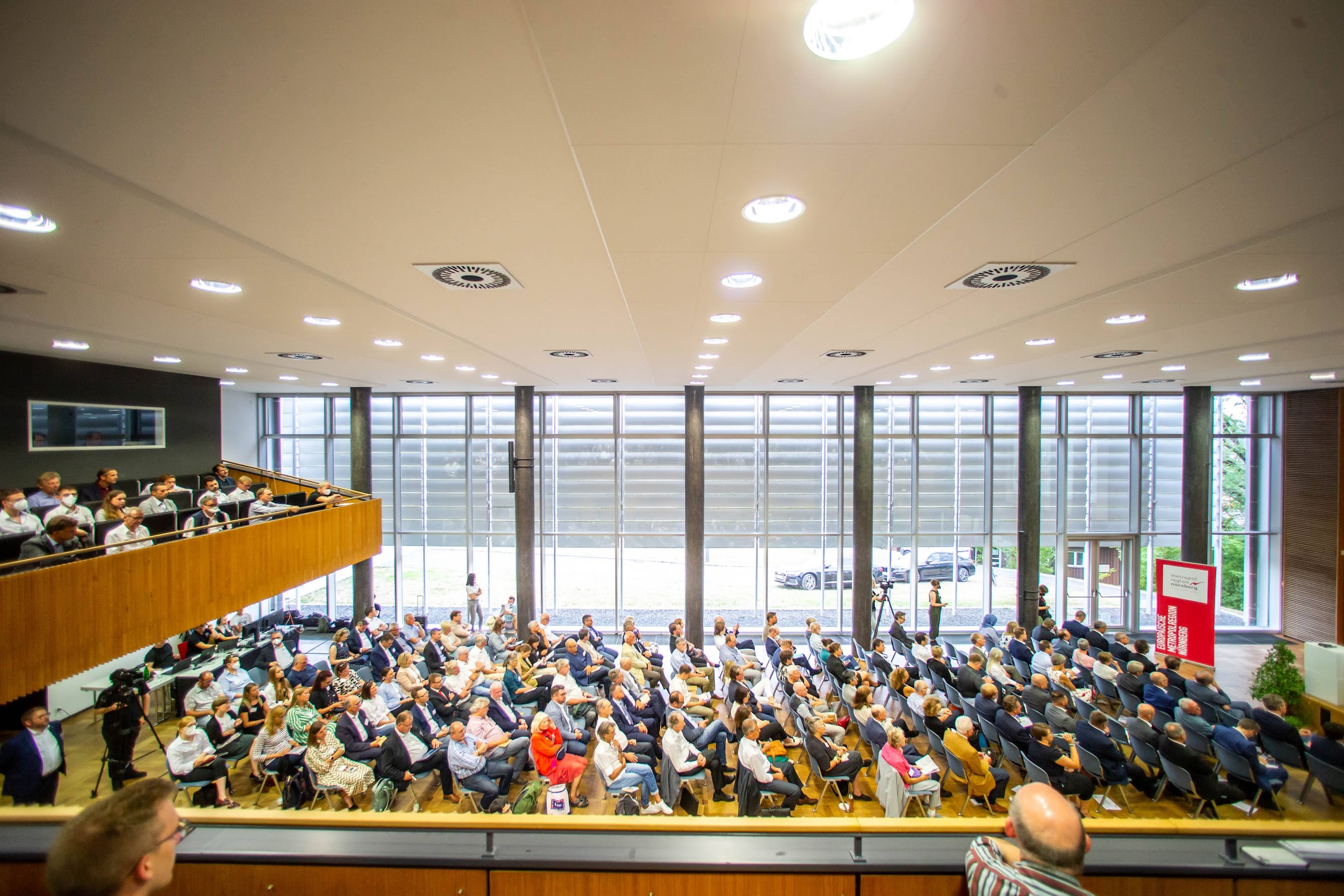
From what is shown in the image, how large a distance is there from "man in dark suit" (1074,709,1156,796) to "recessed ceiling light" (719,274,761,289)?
5.83 m

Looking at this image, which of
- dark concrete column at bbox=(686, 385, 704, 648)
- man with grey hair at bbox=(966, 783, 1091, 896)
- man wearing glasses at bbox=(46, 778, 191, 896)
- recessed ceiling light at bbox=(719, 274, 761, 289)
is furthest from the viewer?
dark concrete column at bbox=(686, 385, 704, 648)

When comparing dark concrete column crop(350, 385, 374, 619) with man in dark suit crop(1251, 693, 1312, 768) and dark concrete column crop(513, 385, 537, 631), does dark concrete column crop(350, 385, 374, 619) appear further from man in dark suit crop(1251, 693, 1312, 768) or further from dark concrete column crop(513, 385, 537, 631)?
man in dark suit crop(1251, 693, 1312, 768)

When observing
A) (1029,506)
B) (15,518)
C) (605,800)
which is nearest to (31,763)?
(15,518)

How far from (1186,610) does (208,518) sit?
50.0 ft

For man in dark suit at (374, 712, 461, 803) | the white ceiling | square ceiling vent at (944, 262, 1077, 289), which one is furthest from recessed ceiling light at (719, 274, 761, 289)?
man in dark suit at (374, 712, 461, 803)

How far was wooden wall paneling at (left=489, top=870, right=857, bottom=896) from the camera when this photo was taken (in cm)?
A: 211

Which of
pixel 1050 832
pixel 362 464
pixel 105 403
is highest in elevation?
pixel 105 403

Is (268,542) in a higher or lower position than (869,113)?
lower

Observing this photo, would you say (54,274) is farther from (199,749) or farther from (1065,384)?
(1065,384)

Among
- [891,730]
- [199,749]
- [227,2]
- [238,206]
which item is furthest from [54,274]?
[891,730]

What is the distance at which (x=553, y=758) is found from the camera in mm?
5121

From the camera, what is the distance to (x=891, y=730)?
526 centimetres

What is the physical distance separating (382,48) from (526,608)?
10100 mm

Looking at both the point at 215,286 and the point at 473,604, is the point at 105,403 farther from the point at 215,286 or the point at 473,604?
the point at 215,286
